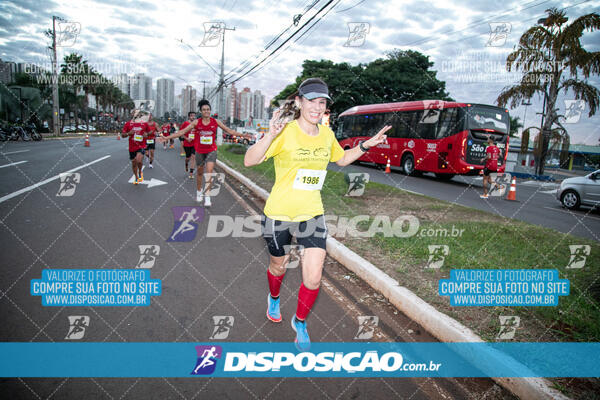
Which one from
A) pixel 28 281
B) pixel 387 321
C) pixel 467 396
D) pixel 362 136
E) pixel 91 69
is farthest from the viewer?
pixel 91 69

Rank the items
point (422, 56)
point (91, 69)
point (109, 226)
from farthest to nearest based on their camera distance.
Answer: point (91, 69) → point (422, 56) → point (109, 226)

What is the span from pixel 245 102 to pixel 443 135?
342 feet

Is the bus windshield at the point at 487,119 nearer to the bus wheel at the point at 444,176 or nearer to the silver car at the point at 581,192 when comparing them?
the bus wheel at the point at 444,176

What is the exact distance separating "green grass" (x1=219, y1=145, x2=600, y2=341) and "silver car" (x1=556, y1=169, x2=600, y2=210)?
5.78m

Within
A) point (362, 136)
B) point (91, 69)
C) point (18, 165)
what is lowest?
point (18, 165)

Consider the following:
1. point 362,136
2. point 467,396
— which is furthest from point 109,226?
point 362,136

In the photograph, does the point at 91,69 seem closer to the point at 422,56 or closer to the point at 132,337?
the point at 422,56

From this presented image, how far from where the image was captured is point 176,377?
103 inches

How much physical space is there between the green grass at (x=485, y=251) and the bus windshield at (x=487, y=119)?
894 centimetres

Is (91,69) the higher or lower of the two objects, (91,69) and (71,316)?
the higher

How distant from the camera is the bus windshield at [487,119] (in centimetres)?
1675

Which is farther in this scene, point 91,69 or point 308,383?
point 91,69

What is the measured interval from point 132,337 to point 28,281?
5.55 feet

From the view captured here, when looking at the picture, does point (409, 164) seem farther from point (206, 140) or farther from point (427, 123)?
point (206, 140)
